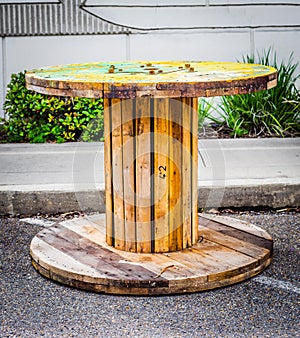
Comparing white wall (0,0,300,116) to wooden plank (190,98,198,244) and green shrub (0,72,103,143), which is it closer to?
green shrub (0,72,103,143)

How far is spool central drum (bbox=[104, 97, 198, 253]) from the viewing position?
4234mm

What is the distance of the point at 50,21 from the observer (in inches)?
303

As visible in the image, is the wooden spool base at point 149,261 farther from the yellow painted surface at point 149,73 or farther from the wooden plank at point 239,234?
the yellow painted surface at point 149,73

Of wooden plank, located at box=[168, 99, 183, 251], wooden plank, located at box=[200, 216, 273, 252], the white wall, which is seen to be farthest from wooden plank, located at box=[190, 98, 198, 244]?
the white wall

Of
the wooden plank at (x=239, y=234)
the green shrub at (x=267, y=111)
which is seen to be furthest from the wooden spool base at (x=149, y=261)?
the green shrub at (x=267, y=111)

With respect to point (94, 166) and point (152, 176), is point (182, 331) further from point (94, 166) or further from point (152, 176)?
point (94, 166)

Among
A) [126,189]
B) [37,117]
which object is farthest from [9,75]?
Result: [126,189]

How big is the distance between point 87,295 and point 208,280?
2.19 ft

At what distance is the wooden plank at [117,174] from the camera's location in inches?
169

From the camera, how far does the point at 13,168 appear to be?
607 cm

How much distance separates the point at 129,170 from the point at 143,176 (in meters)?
0.09

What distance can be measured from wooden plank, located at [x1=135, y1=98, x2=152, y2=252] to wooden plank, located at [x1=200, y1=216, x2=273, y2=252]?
662 mm

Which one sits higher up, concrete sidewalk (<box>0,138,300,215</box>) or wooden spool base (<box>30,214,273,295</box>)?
concrete sidewalk (<box>0,138,300,215</box>)

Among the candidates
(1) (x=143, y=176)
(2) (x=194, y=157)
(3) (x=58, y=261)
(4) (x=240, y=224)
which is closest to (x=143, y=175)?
(1) (x=143, y=176)
